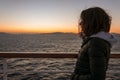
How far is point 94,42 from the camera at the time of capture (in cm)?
174

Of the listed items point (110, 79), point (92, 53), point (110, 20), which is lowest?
point (110, 79)

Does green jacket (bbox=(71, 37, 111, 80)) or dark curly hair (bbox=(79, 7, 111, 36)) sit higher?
dark curly hair (bbox=(79, 7, 111, 36))

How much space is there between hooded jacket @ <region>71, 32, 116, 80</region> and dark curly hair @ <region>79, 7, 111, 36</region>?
39 mm

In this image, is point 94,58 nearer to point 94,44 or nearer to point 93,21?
point 94,44

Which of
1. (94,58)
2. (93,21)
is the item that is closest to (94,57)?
(94,58)

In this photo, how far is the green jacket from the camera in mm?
1718

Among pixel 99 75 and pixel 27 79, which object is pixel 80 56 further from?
pixel 27 79

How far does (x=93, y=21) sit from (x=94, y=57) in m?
0.22

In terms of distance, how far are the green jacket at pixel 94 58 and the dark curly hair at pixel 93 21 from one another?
0.22 feet

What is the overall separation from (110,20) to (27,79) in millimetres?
9666

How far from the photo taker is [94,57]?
1.72 metres

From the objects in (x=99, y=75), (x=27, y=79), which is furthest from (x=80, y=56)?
(x=27, y=79)

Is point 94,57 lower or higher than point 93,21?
lower

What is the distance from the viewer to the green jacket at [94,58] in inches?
67.6
